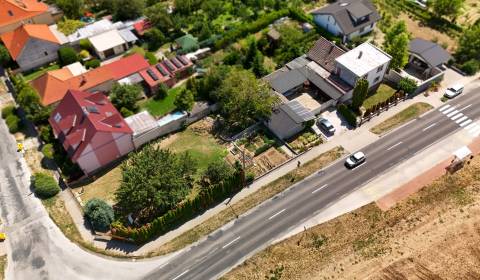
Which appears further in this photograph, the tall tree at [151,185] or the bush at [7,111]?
the bush at [7,111]

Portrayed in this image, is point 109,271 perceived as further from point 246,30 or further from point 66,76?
point 246,30

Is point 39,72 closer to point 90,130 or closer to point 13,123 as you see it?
point 13,123

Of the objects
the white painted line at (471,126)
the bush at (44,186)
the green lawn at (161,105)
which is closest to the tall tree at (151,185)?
the bush at (44,186)

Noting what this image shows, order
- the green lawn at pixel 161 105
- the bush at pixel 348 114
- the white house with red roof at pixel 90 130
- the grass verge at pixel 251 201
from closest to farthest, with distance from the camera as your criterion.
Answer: the grass verge at pixel 251 201, the white house with red roof at pixel 90 130, the bush at pixel 348 114, the green lawn at pixel 161 105

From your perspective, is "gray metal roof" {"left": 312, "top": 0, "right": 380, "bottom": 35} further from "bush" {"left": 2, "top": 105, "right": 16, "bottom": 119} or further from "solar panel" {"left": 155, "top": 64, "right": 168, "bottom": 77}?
"bush" {"left": 2, "top": 105, "right": 16, "bottom": 119}

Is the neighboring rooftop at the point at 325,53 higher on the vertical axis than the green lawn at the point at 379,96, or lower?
higher

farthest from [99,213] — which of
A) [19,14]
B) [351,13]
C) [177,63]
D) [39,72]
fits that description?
[351,13]

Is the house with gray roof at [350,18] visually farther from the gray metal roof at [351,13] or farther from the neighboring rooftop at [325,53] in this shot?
the neighboring rooftop at [325,53]
